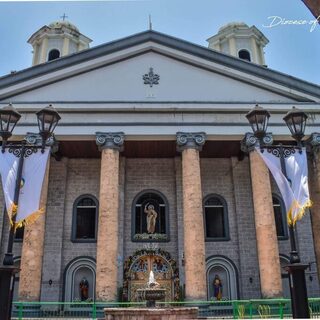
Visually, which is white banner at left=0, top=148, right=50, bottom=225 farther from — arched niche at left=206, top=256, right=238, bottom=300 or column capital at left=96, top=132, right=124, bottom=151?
arched niche at left=206, top=256, right=238, bottom=300

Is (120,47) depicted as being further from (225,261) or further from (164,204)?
(225,261)

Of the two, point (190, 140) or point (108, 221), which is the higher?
point (190, 140)

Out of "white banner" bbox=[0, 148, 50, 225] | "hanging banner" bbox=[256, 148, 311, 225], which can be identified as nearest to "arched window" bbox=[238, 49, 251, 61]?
"hanging banner" bbox=[256, 148, 311, 225]

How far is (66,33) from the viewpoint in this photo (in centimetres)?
3275

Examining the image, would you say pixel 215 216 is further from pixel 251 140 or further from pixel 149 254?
pixel 251 140

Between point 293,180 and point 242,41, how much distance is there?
24.7 metres

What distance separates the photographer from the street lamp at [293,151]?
27.8 feet

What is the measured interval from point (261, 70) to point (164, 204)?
8.85 metres

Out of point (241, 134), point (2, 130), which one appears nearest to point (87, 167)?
point (241, 134)

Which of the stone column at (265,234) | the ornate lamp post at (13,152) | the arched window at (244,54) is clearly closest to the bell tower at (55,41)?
the arched window at (244,54)

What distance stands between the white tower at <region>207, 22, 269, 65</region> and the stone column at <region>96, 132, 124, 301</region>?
16400mm

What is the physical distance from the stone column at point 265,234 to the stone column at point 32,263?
9.88m

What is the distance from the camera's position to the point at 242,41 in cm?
3300

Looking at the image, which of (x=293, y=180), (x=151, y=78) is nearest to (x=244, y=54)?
(x=151, y=78)
